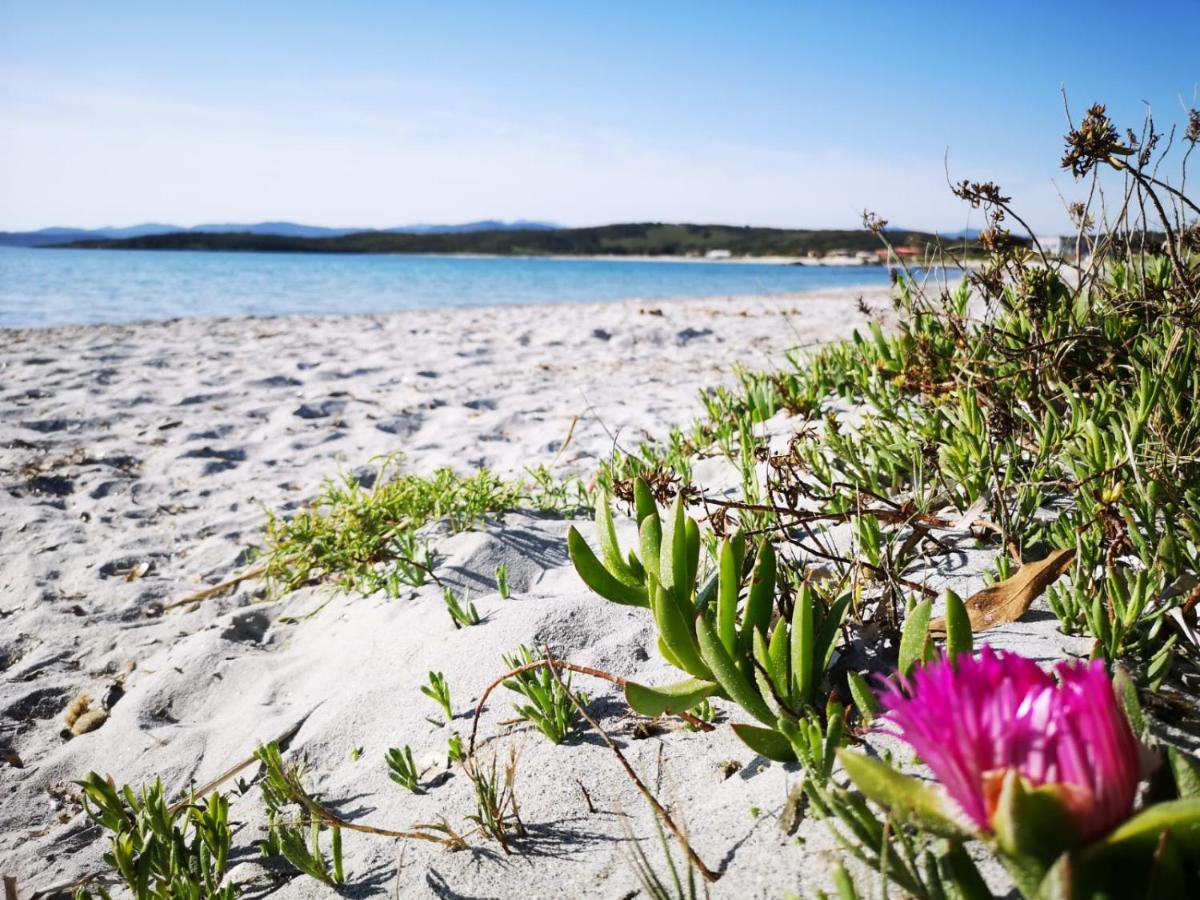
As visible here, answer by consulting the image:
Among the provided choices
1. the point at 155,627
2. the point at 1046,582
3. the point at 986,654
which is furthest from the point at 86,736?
the point at 1046,582

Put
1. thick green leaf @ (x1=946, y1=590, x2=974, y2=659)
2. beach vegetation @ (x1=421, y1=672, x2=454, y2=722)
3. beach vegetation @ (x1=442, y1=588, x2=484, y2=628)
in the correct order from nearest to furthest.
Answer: thick green leaf @ (x1=946, y1=590, x2=974, y2=659)
beach vegetation @ (x1=421, y1=672, x2=454, y2=722)
beach vegetation @ (x1=442, y1=588, x2=484, y2=628)

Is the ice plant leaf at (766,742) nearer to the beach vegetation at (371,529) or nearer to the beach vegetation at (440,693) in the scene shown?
the beach vegetation at (440,693)

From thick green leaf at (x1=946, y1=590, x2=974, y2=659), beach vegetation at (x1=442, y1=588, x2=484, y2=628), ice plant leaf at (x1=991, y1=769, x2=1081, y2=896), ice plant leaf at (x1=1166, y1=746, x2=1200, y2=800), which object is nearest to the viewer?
ice plant leaf at (x1=991, y1=769, x2=1081, y2=896)

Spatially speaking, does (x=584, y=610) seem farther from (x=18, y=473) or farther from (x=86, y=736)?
(x=18, y=473)

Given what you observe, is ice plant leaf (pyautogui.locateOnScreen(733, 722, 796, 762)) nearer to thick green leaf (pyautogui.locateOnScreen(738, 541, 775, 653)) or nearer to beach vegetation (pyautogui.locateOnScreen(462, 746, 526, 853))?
thick green leaf (pyautogui.locateOnScreen(738, 541, 775, 653))

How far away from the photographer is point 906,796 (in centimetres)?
78

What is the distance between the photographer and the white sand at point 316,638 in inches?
52.7

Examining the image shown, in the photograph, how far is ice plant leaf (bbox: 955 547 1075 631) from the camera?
5.10ft

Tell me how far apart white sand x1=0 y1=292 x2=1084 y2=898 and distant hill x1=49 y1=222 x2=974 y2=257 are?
179 ft

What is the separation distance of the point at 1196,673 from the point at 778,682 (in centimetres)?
73

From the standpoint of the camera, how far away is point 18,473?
3893mm

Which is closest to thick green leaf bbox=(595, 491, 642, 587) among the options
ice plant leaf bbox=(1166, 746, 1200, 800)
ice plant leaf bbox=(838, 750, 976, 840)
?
ice plant leaf bbox=(838, 750, 976, 840)

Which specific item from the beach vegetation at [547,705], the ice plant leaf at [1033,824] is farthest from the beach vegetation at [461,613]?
the ice plant leaf at [1033,824]

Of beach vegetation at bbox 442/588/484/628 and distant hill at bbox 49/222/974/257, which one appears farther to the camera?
distant hill at bbox 49/222/974/257
